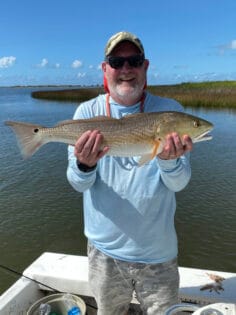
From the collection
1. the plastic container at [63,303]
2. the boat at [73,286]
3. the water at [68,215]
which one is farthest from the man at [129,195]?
the water at [68,215]

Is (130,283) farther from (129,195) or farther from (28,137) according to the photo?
(28,137)

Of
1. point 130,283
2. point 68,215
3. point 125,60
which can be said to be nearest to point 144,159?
point 125,60

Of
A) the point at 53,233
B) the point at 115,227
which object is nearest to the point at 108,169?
the point at 115,227

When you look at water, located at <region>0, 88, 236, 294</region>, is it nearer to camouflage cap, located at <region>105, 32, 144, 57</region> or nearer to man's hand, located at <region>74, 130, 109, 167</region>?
man's hand, located at <region>74, 130, 109, 167</region>

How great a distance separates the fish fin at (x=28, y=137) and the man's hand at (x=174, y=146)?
1.09 metres

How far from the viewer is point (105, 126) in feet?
9.63

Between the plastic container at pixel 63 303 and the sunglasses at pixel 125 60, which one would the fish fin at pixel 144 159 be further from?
the plastic container at pixel 63 303

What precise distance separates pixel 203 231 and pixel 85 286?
5.58m

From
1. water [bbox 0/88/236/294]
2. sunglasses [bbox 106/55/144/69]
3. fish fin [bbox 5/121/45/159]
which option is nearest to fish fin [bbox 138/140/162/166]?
sunglasses [bbox 106/55/144/69]

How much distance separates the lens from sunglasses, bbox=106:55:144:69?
292 centimetres

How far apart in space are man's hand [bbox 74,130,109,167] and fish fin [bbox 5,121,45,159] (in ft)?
1.83

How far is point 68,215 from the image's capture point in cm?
1016

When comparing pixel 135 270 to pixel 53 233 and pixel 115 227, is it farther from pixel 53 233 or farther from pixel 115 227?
pixel 53 233

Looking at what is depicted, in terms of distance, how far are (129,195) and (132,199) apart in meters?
0.04
